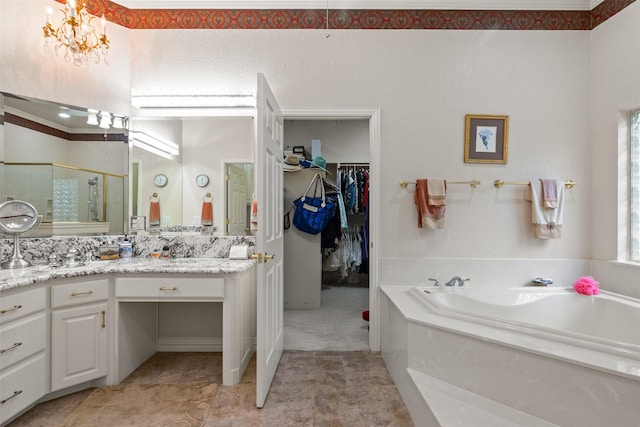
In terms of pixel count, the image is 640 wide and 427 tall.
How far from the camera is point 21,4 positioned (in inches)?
83.4

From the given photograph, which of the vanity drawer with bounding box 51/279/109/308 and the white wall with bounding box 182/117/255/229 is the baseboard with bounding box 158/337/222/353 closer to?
the vanity drawer with bounding box 51/279/109/308

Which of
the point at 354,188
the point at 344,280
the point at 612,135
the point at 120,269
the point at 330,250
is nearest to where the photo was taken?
the point at 120,269

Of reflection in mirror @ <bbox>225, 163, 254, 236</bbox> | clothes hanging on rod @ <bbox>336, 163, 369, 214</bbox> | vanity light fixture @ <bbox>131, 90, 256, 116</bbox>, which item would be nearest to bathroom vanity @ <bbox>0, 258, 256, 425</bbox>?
reflection in mirror @ <bbox>225, 163, 254, 236</bbox>

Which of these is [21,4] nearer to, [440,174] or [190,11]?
[190,11]

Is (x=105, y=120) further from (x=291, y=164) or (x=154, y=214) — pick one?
(x=291, y=164)

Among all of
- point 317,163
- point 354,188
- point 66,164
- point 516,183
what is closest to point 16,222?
point 66,164

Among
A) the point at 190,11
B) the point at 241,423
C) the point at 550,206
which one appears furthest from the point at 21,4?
the point at 550,206

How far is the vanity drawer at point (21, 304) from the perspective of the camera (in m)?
1.53

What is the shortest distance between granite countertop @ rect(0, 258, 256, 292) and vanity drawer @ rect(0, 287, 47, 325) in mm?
62

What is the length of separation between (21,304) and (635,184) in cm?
432

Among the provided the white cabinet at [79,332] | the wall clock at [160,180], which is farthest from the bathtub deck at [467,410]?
the wall clock at [160,180]

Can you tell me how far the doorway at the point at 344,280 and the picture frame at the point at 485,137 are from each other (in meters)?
0.81

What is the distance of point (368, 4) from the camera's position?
2.51 m

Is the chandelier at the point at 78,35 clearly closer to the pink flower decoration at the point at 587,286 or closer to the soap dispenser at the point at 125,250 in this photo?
the soap dispenser at the point at 125,250
